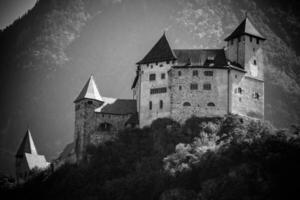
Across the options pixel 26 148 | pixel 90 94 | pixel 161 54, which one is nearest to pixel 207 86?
pixel 161 54

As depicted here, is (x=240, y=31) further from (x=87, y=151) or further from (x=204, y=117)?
(x=87, y=151)

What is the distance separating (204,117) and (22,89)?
10704 centimetres

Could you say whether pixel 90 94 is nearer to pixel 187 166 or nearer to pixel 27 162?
pixel 27 162

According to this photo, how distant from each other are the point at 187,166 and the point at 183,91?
13.8 meters

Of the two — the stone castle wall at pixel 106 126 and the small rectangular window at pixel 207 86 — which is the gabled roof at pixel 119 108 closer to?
the stone castle wall at pixel 106 126

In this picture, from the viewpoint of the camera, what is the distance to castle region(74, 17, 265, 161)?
98.8m

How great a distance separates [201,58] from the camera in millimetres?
101750

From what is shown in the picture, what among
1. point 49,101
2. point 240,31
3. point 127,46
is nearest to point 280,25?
point 127,46

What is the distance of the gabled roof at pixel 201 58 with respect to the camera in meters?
101

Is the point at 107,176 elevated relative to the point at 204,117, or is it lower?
lower

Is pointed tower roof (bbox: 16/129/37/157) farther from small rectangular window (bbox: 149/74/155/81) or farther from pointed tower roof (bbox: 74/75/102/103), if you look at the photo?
small rectangular window (bbox: 149/74/155/81)

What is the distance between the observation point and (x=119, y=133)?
100 m

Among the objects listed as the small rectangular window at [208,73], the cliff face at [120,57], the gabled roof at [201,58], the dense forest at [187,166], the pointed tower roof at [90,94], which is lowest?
the dense forest at [187,166]

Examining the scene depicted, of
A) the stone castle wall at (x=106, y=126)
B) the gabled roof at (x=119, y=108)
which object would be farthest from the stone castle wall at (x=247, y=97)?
the stone castle wall at (x=106, y=126)
